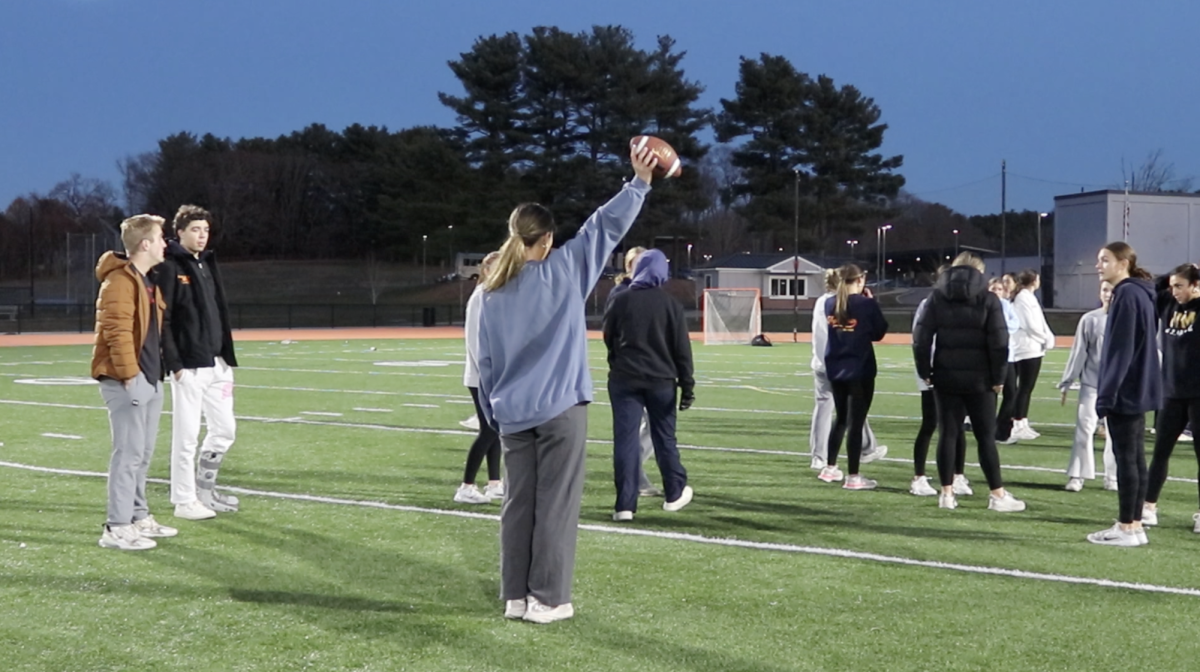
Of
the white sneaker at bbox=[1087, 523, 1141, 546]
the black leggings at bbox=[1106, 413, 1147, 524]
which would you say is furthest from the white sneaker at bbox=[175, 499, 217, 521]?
the black leggings at bbox=[1106, 413, 1147, 524]

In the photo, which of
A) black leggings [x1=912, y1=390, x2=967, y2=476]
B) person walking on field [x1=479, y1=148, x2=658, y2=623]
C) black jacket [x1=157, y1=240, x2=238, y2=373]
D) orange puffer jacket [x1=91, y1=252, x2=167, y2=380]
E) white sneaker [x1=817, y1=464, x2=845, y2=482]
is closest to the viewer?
person walking on field [x1=479, y1=148, x2=658, y2=623]

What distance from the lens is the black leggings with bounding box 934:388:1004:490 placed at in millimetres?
8016

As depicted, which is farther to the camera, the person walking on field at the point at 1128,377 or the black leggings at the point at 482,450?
the black leggings at the point at 482,450

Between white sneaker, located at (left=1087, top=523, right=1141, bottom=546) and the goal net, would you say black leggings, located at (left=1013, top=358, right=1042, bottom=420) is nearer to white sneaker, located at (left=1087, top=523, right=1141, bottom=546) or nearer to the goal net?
white sneaker, located at (left=1087, top=523, right=1141, bottom=546)

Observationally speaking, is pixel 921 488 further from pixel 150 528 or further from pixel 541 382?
pixel 150 528

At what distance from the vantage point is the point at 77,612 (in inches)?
218

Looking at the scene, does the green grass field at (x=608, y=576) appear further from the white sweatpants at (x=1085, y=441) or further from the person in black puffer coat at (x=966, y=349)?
the person in black puffer coat at (x=966, y=349)

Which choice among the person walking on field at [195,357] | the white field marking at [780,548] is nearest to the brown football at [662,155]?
the white field marking at [780,548]

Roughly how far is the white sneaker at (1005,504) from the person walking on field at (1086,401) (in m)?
1.14

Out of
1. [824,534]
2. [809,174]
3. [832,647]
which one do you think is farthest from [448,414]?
[809,174]

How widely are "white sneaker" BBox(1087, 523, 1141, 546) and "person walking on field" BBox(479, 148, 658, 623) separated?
346 cm

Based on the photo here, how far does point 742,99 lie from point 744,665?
76497 millimetres

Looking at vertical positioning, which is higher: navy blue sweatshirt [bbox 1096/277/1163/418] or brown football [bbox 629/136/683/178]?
brown football [bbox 629/136/683/178]

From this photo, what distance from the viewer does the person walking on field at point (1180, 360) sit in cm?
704
